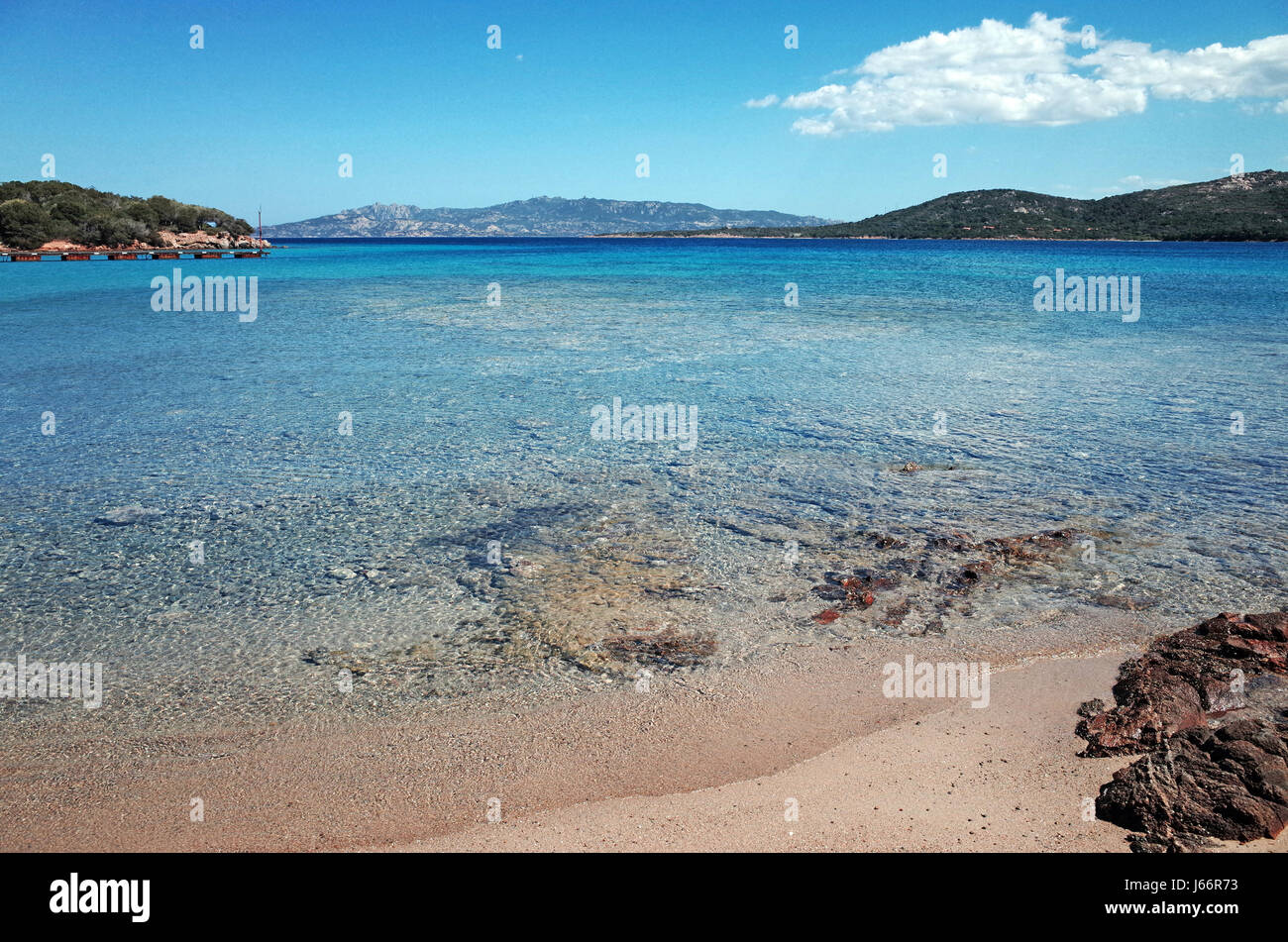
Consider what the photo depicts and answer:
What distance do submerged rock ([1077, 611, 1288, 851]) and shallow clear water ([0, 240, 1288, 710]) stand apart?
2.92 ft

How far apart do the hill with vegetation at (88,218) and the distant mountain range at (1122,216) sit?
5533 inches

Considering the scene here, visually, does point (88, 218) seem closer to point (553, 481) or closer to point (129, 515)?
point (129, 515)

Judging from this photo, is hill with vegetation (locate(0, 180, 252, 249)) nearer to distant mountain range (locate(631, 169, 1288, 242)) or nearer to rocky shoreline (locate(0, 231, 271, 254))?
rocky shoreline (locate(0, 231, 271, 254))

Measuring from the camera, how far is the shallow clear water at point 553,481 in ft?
23.1

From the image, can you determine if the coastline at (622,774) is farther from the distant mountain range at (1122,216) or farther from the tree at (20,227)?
the distant mountain range at (1122,216)

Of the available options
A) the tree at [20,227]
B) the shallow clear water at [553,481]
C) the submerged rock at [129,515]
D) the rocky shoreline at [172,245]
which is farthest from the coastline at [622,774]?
the tree at [20,227]

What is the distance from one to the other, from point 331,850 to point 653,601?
11.9 ft

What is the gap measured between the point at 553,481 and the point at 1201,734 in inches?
306

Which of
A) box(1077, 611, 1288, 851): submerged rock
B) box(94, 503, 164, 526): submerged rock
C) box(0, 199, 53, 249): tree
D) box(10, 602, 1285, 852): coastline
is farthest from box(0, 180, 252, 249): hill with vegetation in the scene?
box(1077, 611, 1288, 851): submerged rock

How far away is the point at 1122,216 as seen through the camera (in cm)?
14862

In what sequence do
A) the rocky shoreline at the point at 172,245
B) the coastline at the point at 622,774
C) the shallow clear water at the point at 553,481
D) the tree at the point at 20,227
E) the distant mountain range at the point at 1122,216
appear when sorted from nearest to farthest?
1. the coastline at the point at 622,774
2. the shallow clear water at the point at 553,481
3. the tree at the point at 20,227
4. the rocky shoreline at the point at 172,245
5. the distant mountain range at the point at 1122,216

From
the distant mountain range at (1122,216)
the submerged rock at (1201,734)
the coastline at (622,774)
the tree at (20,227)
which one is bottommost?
the coastline at (622,774)

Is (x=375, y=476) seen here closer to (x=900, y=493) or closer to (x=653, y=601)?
(x=653, y=601)
